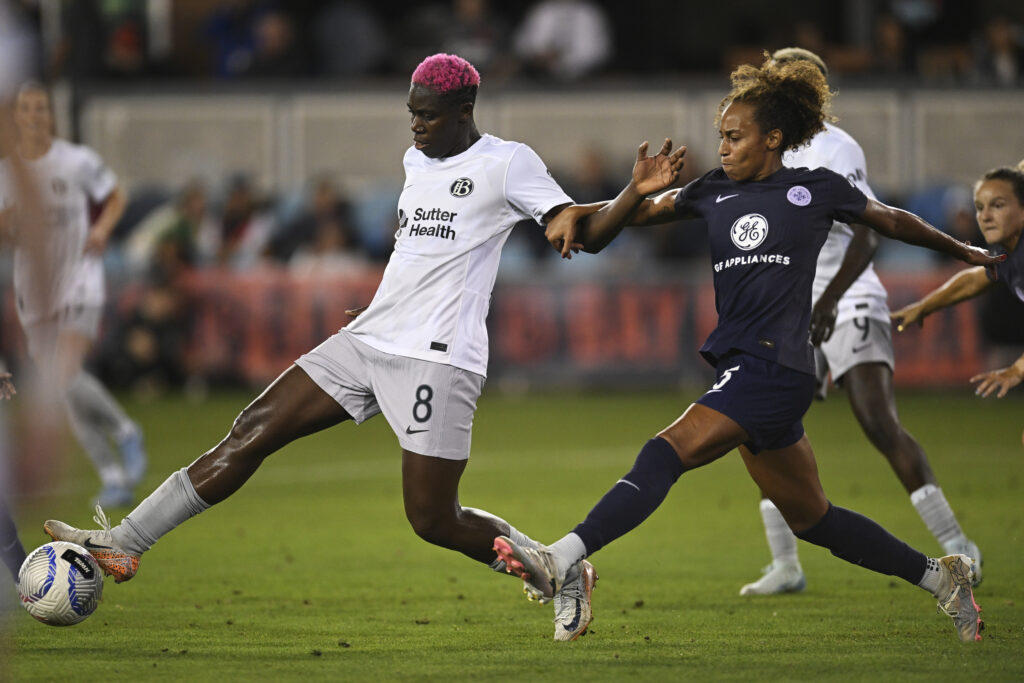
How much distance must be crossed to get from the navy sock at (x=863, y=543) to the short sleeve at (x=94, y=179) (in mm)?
6284

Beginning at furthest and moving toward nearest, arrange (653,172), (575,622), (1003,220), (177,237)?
(177,237) < (1003,220) < (575,622) < (653,172)

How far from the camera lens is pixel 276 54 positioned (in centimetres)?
2128

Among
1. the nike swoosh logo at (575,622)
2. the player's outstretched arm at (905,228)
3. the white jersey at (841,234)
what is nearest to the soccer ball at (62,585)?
the nike swoosh logo at (575,622)

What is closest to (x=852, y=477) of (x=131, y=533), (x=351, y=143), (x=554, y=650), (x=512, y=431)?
(x=512, y=431)

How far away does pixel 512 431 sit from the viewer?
50.3ft

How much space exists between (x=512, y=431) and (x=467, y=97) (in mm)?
9072

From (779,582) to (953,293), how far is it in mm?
1684

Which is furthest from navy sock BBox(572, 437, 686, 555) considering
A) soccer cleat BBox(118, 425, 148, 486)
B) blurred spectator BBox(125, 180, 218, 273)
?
blurred spectator BBox(125, 180, 218, 273)

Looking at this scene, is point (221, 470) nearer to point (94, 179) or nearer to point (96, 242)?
point (96, 242)

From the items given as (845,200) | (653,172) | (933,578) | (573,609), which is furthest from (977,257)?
(573,609)

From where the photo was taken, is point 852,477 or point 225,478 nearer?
point 225,478

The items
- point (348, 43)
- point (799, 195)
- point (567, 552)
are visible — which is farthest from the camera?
point (348, 43)

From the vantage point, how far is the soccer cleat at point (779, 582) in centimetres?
779

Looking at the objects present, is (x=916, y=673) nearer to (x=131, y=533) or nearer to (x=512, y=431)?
(x=131, y=533)
